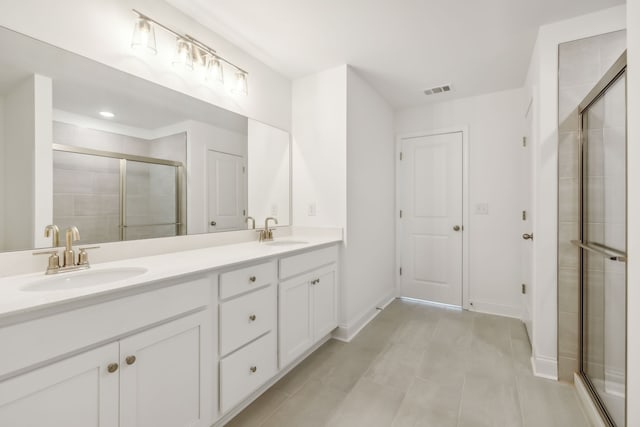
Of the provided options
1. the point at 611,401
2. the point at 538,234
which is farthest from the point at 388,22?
the point at 611,401

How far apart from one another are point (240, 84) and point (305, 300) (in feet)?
5.57

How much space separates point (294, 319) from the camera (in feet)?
6.40

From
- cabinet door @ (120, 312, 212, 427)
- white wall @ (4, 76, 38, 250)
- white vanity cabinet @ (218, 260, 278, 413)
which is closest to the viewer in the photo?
cabinet door @ (120, 312, 212, 427)

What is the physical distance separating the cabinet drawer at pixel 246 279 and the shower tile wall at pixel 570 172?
1.89 meters

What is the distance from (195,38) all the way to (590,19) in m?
2.56

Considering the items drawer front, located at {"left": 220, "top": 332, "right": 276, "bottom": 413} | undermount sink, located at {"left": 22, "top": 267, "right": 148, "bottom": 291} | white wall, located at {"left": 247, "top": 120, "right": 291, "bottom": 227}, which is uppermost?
white wall, located at {"left": 247, "top": 120, "right": 291, "bottom": 227}

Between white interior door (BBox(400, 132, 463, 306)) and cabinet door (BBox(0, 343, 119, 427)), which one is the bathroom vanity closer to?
cabinet door (BBox(0, 343, 119, 427))

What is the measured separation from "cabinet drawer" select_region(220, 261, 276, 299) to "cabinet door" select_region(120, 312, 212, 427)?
175 millimetres

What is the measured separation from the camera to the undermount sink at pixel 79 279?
3.81 feet

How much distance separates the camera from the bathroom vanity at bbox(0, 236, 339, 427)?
86cm

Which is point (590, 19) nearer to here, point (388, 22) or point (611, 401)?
point (388, 22)

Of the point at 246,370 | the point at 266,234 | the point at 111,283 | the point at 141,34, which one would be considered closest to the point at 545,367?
the point at 246,370

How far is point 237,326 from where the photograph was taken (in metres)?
1.52

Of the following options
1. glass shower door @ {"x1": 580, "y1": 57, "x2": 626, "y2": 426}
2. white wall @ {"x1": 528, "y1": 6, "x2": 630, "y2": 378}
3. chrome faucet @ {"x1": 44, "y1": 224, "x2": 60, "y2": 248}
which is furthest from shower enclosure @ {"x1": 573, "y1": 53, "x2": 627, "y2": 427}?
chrome faucet @ {"x1": 44, "y1": 224, "x2": 60, "y2": 248}
